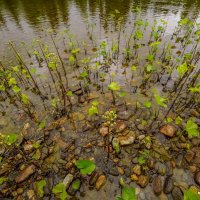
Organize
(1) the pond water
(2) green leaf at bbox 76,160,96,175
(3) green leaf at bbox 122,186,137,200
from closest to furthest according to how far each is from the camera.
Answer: (3) green leaf at bbox 122,186,137,200, (2) green leaf at bbox 76,160,96,175, (1) the pond water

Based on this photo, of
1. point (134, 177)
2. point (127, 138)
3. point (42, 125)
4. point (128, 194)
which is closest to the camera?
point (128, 194)

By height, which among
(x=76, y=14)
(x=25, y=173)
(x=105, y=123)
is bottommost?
(x=76, y=14)

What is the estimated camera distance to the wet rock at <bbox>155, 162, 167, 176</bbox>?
8.72ft

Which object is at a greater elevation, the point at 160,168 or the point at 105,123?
the point at 105,123

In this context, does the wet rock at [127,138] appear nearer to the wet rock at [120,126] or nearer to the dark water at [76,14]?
the wet rock at [120,126]

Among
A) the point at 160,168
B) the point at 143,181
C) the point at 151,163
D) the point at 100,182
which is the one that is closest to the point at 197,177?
the point at 160,168

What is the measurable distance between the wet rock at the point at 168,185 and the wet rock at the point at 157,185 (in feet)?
0.22

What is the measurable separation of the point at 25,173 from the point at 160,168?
7.15 ft

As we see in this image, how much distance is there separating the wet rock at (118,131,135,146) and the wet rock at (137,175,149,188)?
608 mm

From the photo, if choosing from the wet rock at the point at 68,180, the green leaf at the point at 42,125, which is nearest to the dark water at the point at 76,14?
the green leaf at the point at 42,125

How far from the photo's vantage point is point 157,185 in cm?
252

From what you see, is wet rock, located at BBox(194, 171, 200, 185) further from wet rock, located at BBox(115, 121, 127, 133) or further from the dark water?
the dark water

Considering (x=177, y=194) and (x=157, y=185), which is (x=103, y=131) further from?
(x=177, y=194)

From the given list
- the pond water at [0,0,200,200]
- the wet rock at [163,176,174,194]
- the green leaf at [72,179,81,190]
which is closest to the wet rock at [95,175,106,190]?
the pond water at [0,0,200,200]
